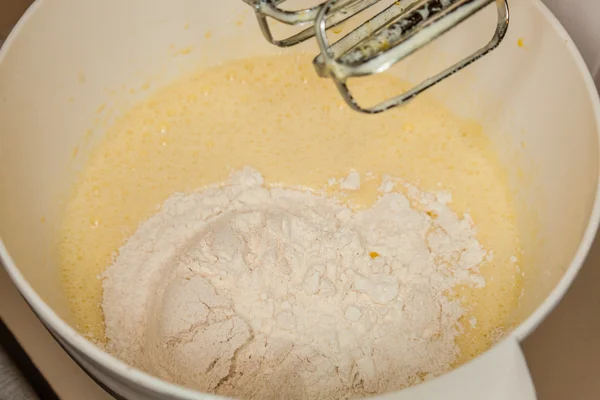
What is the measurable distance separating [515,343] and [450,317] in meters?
0.17

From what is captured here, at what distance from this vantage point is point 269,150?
2.34 feet

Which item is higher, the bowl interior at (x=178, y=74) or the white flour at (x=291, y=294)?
the bowl interior at (x=178, y=74)

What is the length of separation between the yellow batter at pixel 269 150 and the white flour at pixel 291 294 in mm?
28

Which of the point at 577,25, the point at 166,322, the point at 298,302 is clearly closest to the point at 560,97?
the point at 577,25

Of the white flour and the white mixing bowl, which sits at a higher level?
the white mixing bowl

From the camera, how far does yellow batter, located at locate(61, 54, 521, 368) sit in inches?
25.9

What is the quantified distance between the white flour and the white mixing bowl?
7 centimetres

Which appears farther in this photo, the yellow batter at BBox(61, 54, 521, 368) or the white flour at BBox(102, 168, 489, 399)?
the yellow batter at BBox(61, 54, 521, 368)

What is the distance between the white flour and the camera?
1.76ft

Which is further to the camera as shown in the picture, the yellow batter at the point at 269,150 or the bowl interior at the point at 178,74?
the yellow batter at the point at 269,150

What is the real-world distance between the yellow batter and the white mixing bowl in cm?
2

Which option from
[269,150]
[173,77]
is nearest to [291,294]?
[269,150]

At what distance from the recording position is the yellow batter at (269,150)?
0.66 meters

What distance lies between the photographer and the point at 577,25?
60 cm
